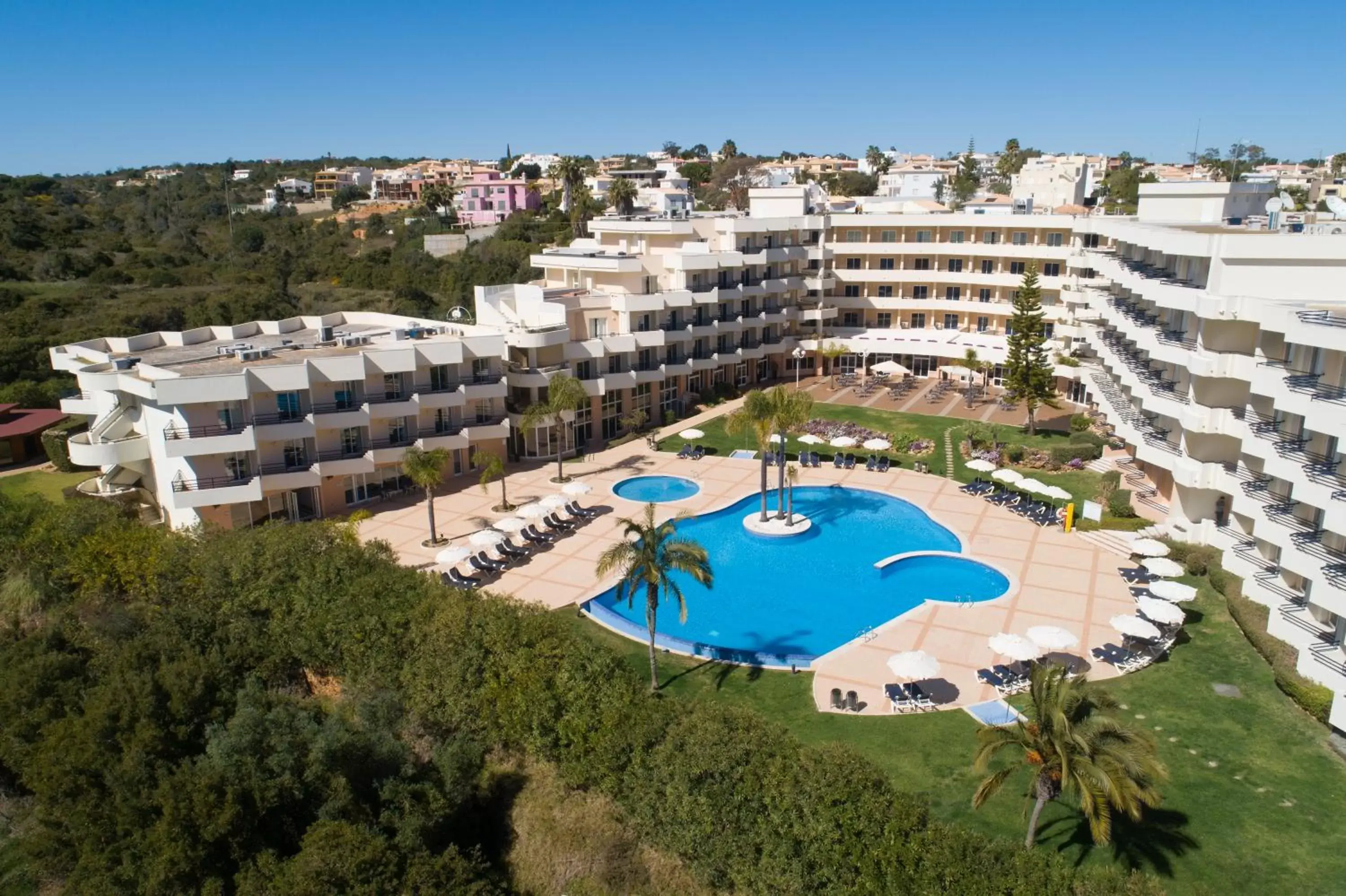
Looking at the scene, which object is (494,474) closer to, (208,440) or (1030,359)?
(208,440)

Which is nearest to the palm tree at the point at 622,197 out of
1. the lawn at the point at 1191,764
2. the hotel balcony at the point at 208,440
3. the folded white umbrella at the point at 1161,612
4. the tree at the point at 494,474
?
the tree at the point at 494,474

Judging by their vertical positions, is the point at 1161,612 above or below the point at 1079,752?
below

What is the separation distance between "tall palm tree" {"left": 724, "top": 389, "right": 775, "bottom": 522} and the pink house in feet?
397

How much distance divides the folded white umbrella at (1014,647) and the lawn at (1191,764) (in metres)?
2.33

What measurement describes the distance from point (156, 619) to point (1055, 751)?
2597 centimetres

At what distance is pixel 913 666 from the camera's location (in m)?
24.6

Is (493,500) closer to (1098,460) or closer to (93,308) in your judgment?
(1098,460)

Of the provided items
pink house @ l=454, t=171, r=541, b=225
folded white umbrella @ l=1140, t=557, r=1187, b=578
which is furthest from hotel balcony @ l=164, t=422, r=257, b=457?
pink house @ l=454, t=171, r=541, b=225

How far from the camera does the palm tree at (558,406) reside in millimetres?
42594

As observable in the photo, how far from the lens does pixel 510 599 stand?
1046 inches

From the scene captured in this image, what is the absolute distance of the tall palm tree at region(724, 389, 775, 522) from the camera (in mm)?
36969

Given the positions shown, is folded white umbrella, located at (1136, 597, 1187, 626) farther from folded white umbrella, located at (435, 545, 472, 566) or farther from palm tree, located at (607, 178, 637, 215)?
palm tree, located at (607, 178, 637, 215)

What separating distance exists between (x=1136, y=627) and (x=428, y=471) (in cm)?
→ 2640

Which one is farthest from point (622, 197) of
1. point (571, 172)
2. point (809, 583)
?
point (809, 583)
